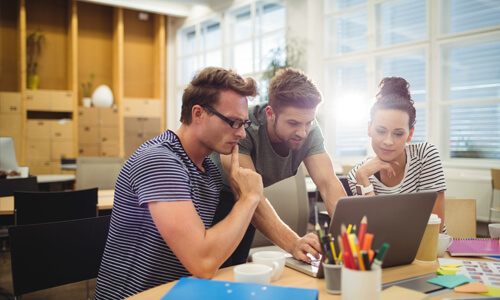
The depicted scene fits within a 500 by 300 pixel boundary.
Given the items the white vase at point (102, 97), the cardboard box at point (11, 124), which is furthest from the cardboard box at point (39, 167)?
the white vase at point (102, 97)

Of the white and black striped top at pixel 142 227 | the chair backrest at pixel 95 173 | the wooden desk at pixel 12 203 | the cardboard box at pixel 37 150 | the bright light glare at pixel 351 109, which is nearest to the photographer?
the white and black striped top at pixel 142 227

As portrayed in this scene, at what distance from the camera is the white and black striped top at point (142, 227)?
127 cm

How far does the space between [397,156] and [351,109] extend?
16.0 feet

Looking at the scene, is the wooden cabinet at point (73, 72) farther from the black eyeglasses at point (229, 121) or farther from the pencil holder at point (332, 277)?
the pencil holder at point (332, 277)

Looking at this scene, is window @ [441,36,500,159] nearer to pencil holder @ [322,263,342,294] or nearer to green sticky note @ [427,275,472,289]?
green sticky note @ [427,275,472,289]

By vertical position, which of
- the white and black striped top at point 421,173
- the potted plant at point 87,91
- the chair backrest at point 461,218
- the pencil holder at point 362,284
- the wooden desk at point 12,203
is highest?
the potted plant at point 87,91

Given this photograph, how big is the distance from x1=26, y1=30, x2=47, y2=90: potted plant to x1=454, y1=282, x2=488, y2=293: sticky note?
9.21 metres

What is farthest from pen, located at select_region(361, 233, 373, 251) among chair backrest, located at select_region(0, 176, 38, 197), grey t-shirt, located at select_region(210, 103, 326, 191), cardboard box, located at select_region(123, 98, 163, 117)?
cardboard box, located at select_region(123, 98, 163, 117)

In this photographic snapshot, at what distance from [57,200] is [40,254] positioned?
1.11m

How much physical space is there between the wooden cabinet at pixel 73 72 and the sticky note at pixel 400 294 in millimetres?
8689

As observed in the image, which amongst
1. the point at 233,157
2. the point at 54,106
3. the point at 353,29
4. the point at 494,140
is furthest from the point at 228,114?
the point at 54,106

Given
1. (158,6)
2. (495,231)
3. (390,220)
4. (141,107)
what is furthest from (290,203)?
(158,6)

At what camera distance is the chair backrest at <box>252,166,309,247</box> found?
8.29 ft

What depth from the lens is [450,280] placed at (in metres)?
1.10
